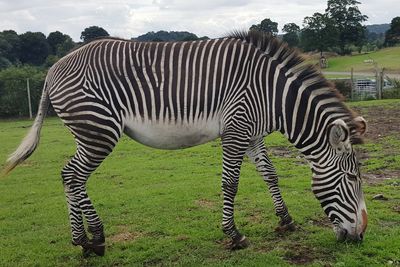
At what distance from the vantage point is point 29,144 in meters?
6.36

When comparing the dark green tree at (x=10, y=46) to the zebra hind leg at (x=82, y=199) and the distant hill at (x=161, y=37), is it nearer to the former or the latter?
the distant hill at (x=161, y=37)

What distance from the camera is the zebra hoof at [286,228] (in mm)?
6568

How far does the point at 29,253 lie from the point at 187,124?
115 inches

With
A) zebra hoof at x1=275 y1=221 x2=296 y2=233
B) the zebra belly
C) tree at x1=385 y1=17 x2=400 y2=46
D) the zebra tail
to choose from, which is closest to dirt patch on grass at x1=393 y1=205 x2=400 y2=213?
zebra hoof at x1=275 y1=221 x2=296 y2=233

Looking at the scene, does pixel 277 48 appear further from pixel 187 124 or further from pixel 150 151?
pixel 150 151

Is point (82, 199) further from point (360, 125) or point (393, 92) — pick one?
point (393, 92)

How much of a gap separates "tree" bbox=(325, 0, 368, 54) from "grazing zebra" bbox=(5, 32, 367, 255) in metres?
63.7

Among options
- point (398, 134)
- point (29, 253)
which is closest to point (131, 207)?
point (29, 253)

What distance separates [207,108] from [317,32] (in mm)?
58377

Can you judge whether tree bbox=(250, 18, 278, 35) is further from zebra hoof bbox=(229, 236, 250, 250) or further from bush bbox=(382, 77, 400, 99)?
bush bbox=(382, 77, 400, 99)

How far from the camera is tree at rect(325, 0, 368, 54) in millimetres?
66312

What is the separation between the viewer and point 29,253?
6445 mm

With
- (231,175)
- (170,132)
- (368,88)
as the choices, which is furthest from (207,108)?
(368,88)

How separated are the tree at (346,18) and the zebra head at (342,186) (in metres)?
64.0
